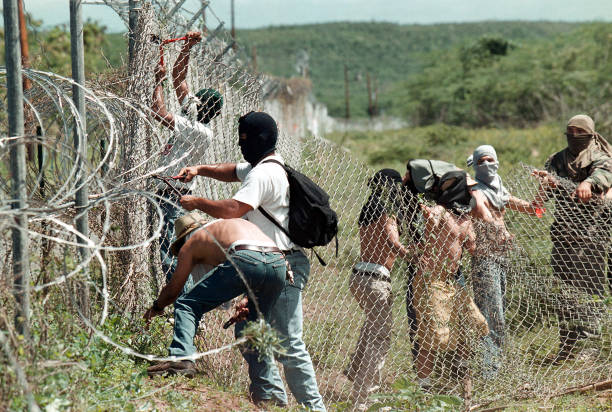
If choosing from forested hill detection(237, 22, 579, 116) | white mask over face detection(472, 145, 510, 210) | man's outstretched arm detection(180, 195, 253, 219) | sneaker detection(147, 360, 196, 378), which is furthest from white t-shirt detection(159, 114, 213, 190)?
forested hill detection(237, 22, 579, 116)

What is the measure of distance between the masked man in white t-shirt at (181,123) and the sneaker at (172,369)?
3.08ft

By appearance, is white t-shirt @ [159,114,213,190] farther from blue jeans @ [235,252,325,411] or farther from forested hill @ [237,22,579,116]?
forested hill @ [237,22,579,116]

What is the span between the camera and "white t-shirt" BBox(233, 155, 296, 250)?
3.91 metres

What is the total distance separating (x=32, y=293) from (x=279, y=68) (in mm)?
87792

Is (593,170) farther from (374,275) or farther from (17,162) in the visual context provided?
(17,162)

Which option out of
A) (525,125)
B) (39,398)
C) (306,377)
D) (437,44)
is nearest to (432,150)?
(525,125)

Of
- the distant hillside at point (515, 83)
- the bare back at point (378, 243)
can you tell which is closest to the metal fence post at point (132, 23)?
the bare back at point (378, 243)

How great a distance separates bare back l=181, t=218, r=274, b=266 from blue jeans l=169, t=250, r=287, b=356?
0.09 meters

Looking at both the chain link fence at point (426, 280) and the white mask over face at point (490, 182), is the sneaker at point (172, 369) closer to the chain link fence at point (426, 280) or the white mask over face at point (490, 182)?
the chain link fence at point (426, 280)

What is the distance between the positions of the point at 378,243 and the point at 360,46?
113300mm

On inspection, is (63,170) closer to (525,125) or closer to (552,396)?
(552,396)

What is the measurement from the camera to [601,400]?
475 centimetres

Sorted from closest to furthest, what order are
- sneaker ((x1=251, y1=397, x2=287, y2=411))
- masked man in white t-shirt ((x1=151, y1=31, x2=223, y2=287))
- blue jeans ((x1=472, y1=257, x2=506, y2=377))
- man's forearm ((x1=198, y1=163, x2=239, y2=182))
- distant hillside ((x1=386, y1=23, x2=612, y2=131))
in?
1. sneaker ((x1=251, y1=397, x2=287, y2=411))
2. man's forearm ((x1=198, y1=163, x2=239, y2=182))
3. masked man in white t-shirt ((x1=151, y1=31, x2=223, y2=287))
4. blue jeans ((x1=472, y1=257, x2=506, y2=377))
5. distant hillside ((x1=386, y1=23, x2=612, y2=131))

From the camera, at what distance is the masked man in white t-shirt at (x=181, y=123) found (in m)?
4.83
